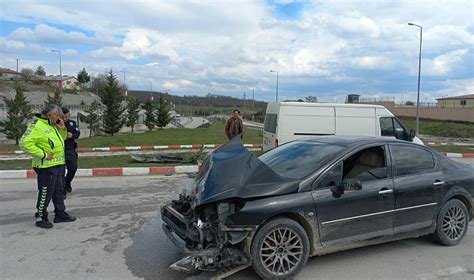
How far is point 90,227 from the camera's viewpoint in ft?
18.6

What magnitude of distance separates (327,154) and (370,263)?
132 cm

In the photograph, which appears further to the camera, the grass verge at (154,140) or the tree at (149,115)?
the tree at (149,115)

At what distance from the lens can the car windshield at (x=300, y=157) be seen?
170 inches

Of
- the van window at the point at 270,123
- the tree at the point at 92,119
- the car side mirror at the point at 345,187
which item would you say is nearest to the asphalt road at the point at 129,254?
the car side mirror at the point at 345,187

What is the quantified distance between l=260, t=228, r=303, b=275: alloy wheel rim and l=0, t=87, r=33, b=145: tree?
2374 cm

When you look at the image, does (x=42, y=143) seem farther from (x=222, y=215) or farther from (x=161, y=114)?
(x=161, y=114)

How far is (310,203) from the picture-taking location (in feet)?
13.1

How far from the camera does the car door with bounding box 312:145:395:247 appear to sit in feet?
13.5

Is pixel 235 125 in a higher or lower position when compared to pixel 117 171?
higher

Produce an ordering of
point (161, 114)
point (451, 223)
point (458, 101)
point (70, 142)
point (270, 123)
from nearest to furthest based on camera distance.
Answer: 1. point (451, 223)
2. point (70, 142)
3. point (270, 123)
4. point (161, 114)
5. point (458, 101)

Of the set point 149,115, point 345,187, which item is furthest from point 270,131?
point 149,115

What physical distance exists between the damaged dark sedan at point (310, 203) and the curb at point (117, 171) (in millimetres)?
6332

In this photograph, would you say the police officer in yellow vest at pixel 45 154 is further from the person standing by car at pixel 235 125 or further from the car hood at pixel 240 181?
the person standing by car at pixel 235 125

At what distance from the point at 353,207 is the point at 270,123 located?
8198mm
